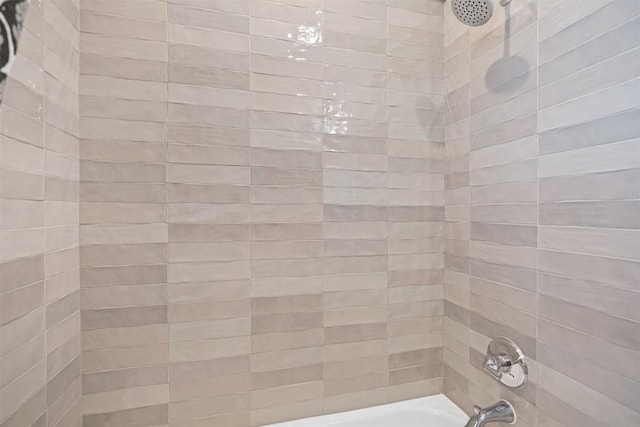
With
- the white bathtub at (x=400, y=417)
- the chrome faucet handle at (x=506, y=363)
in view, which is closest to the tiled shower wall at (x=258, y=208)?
the white bathtub at (x=400, y=417)

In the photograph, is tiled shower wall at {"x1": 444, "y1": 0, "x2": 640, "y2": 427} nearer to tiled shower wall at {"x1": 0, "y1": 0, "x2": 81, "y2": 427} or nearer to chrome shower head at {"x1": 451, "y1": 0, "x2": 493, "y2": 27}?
chrome shower head at {"x1": 451, "y1": 0, "x2": 493, "y2": 27}

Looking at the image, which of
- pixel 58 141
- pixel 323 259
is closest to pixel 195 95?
pixel 58 141

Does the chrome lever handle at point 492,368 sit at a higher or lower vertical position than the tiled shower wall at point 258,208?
lower

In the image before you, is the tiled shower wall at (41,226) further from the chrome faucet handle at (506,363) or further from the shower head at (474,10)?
the chrome faucet handle at (506,363)

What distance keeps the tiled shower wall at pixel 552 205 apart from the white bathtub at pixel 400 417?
0.26 ft

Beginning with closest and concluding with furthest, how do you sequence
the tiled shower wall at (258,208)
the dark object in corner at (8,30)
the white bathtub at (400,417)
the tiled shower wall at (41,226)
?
the dark object in corner at (8,30) < the tiled shower wall at (41,226) < the tiled shower wall at (258,208) < the white bathtub at (400,417)

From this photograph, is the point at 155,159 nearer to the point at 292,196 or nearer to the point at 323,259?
the point at 292,196

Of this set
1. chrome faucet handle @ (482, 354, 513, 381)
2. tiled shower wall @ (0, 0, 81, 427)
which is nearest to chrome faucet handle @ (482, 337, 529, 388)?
chrome faucet handle @ (482, 354, 513, 381)

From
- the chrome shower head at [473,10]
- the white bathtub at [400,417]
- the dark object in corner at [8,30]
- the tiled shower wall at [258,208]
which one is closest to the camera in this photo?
the dark object in corner at [8,30]

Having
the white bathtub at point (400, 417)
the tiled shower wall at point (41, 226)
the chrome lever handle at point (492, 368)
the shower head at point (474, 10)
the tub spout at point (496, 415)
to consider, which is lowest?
the white bathtub at point (400, 417)

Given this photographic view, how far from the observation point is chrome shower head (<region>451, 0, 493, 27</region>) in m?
1.18

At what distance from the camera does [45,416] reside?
104 centimetres

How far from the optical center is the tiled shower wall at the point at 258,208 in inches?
50.4

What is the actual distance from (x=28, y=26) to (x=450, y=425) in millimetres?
1977
